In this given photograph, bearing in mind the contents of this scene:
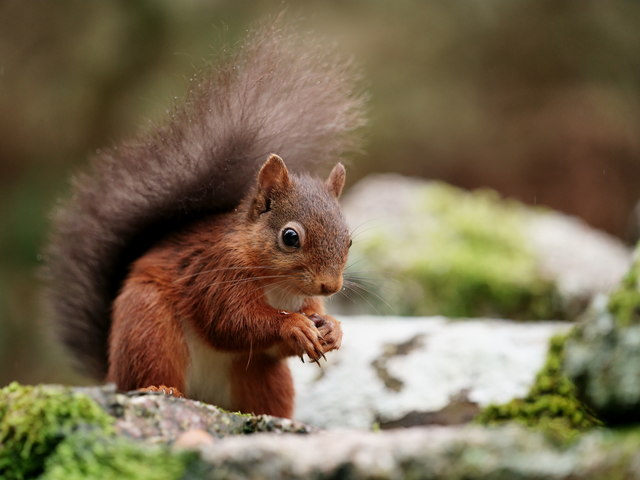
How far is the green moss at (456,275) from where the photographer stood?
3.90 metres

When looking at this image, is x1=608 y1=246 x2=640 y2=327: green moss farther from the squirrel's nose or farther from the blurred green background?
the blurred green background

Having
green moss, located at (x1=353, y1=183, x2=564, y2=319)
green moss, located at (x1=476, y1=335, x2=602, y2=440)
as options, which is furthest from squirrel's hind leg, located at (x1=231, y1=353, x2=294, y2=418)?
green moss, located at (x1=353, y1=183, x2=564, y2=319)

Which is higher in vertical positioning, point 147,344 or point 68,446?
point 147,344

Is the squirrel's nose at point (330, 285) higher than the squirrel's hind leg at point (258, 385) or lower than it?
higher

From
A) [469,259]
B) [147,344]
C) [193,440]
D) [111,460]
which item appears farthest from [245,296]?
[469,259]

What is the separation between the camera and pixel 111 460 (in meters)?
1.40

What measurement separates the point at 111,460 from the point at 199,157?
1077 millimetres

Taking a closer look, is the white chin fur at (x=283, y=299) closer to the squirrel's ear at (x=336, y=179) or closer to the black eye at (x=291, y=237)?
the black eye at (x=291, y=237)

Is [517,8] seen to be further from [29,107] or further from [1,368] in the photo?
[1,368]

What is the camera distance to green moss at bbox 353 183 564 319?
390 cm

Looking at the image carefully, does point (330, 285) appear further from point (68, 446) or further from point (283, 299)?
point (68, 446)

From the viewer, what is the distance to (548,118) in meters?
6.82

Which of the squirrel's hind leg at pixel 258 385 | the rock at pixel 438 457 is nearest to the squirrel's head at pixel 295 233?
the squirrel's hind leg at pixel 258 385

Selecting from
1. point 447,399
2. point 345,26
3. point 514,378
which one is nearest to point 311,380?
point 447,399
